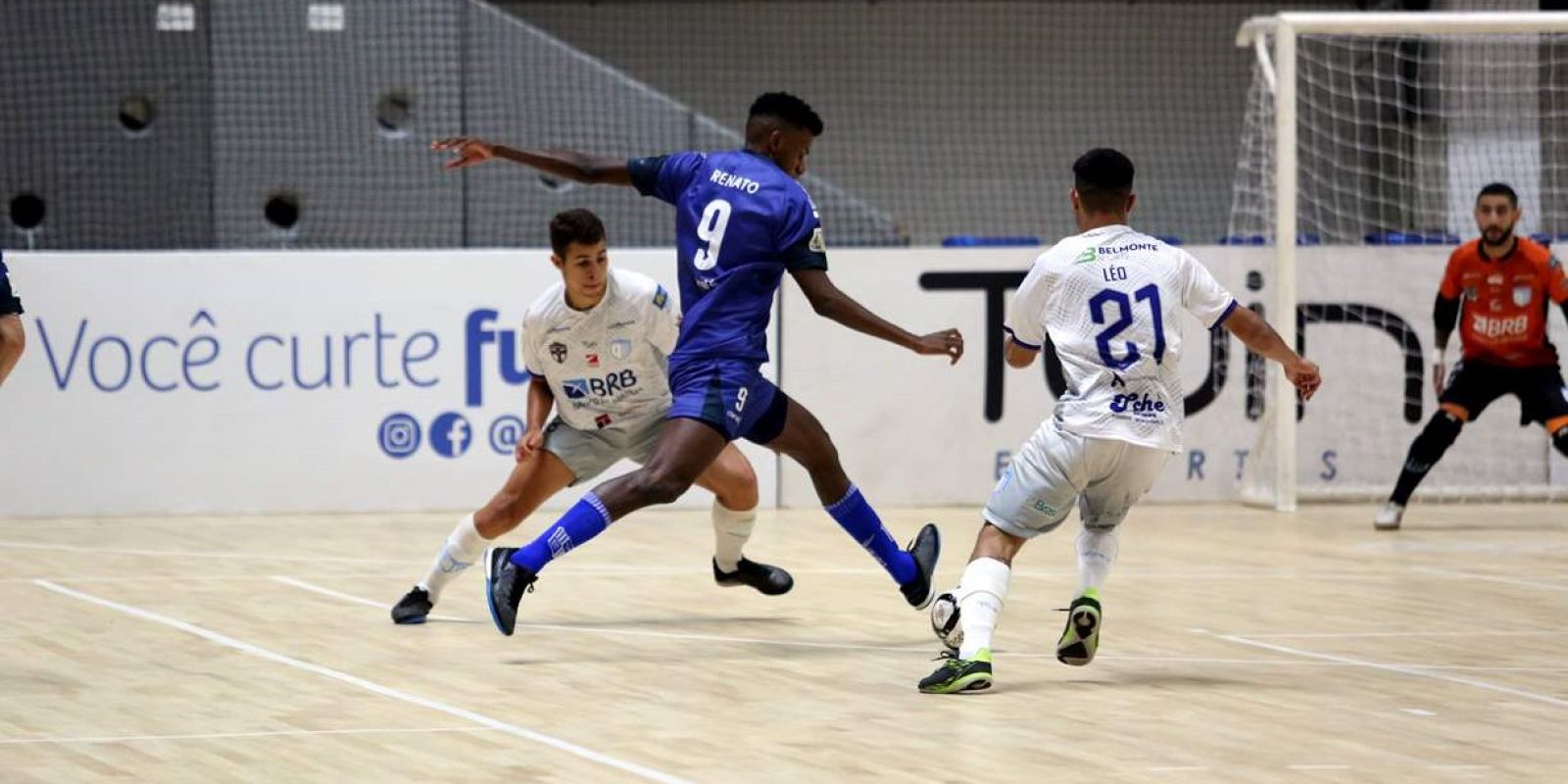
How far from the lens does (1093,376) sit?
6938 mm

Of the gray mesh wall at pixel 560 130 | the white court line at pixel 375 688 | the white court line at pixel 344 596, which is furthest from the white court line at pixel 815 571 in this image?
the gray mesh wall at pixel 560 130

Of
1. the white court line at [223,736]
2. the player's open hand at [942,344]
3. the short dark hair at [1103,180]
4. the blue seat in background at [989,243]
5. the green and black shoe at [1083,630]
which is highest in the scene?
the short dark hair at [1103,180]

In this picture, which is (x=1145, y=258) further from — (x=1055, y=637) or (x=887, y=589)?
(x=887, y=589)

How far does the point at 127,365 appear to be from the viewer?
13.1 meters

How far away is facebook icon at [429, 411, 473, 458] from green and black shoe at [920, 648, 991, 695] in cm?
689

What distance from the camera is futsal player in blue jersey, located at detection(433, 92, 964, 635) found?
7.48 meters

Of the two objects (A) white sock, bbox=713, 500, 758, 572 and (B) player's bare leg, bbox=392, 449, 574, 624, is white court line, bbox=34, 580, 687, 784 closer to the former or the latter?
(B) player's bare leg, bbox=392, 449, 574, 624

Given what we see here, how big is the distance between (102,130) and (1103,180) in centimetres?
1058

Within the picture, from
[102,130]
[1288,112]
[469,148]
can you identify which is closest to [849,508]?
[469,148]

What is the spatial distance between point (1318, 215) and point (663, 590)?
7.79m

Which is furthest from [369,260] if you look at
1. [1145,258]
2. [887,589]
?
[1145,258]

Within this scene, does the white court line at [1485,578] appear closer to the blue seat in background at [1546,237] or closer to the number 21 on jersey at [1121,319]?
the number 21 on jersey at [1121,319]

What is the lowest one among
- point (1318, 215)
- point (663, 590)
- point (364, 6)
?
point (663, 590)

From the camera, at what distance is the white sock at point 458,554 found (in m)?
8.41
